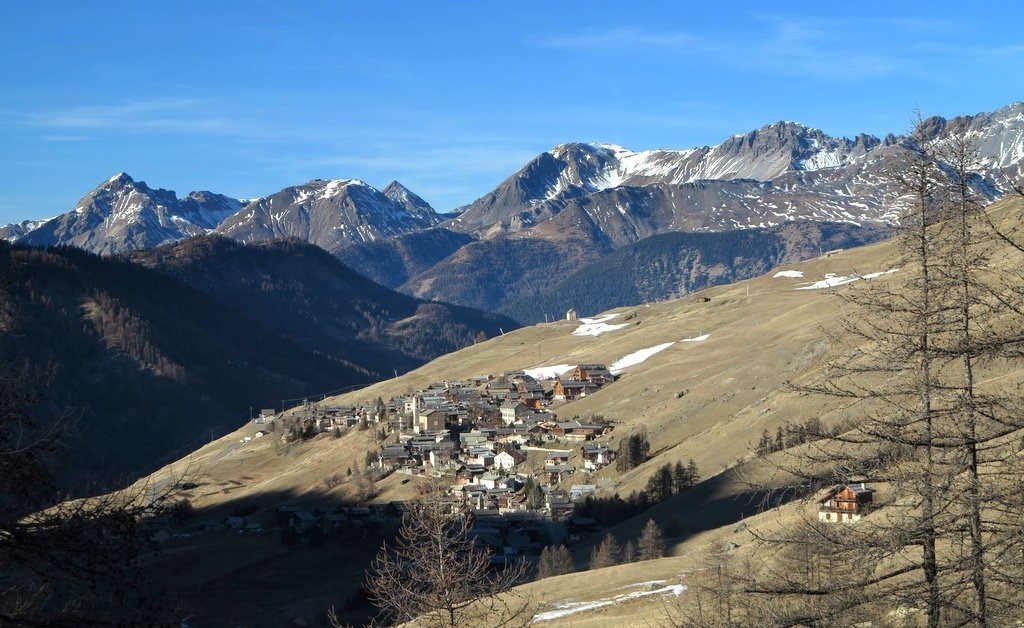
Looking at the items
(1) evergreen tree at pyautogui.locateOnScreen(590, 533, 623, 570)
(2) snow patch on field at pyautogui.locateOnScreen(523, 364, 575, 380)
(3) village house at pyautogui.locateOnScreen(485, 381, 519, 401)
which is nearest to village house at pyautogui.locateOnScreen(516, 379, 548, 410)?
(3) village house at pyautogui.locateOnScreen(485, 381, 519, 401)

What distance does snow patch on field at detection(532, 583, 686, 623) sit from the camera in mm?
45719

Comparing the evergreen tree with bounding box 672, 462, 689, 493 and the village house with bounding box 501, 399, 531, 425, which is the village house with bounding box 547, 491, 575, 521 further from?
the village house with bounding box 501, 399, 531, 425

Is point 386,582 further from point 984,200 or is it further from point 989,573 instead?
point 984,200

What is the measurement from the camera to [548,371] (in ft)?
573

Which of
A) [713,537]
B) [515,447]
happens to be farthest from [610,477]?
[713,537]

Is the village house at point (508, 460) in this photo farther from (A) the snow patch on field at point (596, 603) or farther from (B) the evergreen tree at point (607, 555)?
(A) the snow patch on field at point (596, 603)

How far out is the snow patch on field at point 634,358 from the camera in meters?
160

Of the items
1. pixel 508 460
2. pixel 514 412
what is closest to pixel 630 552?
pixel 508 460

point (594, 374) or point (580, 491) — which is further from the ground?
point (594, 374)

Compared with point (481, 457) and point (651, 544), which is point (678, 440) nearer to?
point (481, 457)

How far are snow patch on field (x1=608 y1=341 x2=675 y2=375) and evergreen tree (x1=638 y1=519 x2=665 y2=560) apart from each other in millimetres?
89908

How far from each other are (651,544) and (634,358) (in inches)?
4027

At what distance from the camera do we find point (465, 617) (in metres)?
21.1

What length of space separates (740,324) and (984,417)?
15933 cm
